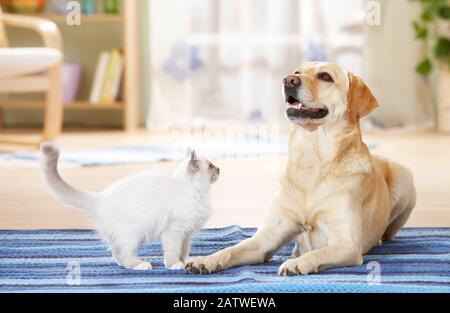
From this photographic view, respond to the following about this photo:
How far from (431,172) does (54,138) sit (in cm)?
167

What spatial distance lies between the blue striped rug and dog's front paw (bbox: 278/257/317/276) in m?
0.01

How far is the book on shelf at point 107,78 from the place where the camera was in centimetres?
444

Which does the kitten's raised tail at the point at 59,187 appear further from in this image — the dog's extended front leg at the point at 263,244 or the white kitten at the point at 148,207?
the dog's extended front leg at the point at 263,244

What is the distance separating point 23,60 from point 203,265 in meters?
2.16

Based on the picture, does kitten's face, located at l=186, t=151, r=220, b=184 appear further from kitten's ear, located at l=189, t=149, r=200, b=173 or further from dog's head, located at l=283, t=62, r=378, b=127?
dog's head, located at l=283, t=62, r=378, b=127

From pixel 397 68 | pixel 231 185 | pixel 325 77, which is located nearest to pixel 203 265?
pixel 325 77

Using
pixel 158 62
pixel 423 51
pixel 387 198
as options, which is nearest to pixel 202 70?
pixel 158 62

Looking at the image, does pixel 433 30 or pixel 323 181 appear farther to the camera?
pixel 433 30

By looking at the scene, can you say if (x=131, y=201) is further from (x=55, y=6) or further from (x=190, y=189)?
(x=55, y=6)

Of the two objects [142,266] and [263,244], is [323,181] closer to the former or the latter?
[263,244]

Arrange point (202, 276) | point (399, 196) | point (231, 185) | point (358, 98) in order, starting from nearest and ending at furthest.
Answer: point (202, 276)
point (358, 98)
point (399, 196)
point (231, 185)

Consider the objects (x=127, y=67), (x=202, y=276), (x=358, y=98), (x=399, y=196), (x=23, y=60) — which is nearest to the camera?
(x=202, y=276)

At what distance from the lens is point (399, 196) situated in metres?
1.90

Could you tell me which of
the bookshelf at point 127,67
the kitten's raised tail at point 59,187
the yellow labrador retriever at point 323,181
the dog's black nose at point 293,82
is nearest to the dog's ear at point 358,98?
the yellow labrador retriever at point 323,181
